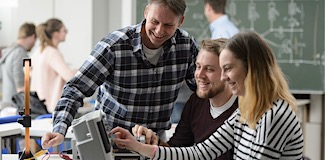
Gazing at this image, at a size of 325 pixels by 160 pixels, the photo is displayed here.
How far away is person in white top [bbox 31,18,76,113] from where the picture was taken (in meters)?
6.07

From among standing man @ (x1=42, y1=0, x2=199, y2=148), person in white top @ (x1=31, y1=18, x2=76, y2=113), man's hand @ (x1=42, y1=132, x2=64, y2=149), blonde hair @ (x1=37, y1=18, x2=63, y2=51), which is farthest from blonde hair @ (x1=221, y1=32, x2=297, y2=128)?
blonde hair @ (x1=37, y1=18, x2=63, y2=51)

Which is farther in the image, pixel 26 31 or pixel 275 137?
pixel 26 31

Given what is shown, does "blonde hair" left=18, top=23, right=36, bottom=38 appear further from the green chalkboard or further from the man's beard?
the man's beard

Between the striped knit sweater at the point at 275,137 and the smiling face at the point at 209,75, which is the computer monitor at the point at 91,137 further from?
the smiling face at the point at 209,75

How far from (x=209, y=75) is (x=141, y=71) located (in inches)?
14.1

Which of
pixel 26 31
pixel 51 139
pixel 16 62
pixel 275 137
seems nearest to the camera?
pixel 275 137

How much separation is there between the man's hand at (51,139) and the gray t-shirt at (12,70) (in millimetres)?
3835

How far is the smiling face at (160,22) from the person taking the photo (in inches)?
113

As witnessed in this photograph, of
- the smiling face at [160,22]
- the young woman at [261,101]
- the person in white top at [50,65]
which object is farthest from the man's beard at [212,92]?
the person in white top at [50,65]

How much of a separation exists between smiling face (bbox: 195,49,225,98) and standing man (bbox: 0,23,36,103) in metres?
3.73

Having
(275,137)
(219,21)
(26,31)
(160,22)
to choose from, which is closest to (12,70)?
(26,31)

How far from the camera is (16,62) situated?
6336 mm

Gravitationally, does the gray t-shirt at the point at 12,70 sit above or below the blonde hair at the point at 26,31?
below

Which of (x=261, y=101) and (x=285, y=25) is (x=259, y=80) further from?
(x=285, y=25)
